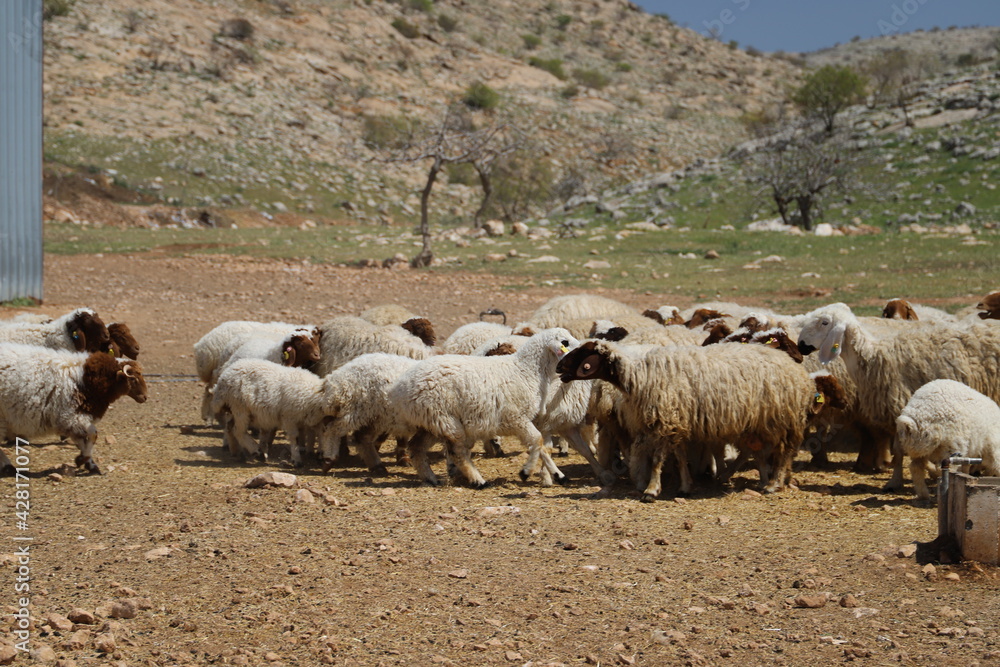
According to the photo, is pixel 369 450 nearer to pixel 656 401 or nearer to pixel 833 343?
pixel 656 401

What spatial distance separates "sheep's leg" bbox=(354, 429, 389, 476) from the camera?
29.9ft

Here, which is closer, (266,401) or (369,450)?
(369,450)

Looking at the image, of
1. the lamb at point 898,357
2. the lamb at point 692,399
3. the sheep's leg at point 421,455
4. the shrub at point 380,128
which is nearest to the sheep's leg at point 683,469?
the lamb at point 692,399

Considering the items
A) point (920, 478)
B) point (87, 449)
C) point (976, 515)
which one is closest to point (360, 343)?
point (87, 449)

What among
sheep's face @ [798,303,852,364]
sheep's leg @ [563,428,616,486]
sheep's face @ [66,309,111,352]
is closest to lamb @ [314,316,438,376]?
sheep's leg @ [563,428,616,486]

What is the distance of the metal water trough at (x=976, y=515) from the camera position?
238 inches

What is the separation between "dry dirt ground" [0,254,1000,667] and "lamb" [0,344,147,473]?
0.42 m

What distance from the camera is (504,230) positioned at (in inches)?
1439

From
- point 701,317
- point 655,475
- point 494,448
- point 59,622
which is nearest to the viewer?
point 59,622

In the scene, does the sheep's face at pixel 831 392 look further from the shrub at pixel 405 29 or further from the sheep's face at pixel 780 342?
the shrub at pixel 405 29

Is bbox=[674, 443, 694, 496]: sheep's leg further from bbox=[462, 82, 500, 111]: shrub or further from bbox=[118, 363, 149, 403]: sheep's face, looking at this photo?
bbox=[462, 82, 500, 111]: shrub

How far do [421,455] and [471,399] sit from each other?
→ 74 centimetres

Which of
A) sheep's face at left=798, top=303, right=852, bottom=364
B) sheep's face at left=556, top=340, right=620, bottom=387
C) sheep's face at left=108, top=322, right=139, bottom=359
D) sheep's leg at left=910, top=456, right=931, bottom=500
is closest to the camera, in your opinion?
sheep's leg at left=910, top=456, right=931, bottom=500

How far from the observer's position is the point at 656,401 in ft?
27.1
